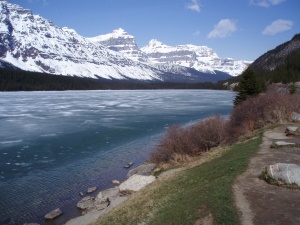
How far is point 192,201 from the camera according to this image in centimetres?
A: 1288

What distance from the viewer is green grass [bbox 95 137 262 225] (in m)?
11.6

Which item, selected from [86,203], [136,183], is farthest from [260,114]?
[86,203]

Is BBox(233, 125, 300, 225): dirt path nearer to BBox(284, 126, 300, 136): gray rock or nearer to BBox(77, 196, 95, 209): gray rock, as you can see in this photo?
BBox(284, 126, 300, 136): gray rock

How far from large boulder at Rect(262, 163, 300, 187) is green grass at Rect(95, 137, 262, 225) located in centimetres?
163

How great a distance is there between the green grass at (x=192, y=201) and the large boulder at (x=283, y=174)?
1.63m

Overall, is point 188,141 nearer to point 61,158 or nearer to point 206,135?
point 206,135

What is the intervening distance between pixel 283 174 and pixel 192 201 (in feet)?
13.4

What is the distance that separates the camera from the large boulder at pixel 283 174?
42.8 feet

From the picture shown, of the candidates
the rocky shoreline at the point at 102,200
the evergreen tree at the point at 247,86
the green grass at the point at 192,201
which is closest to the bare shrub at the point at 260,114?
the rocky shoreline at the point at 102,200

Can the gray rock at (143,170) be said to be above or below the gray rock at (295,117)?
below

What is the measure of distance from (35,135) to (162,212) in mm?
32829

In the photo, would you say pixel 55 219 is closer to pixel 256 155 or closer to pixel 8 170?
pixel 8 170

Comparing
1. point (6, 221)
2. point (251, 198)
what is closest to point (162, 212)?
point (251, 198)

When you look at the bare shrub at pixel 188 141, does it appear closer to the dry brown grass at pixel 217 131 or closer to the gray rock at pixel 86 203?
the dry brown grass at pixel 217 131
